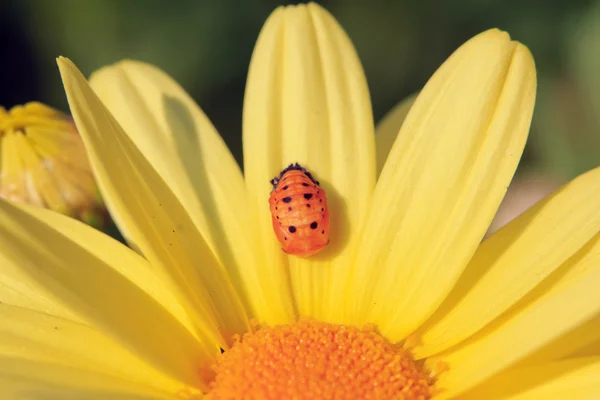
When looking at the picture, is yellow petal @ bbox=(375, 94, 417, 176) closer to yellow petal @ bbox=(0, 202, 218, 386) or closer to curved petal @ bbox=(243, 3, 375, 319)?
curved petal @ bbox=(243, 3, 375, 319)

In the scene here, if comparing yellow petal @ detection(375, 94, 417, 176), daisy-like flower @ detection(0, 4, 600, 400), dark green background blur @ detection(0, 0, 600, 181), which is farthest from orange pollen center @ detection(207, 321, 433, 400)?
dark green background blur @ detection(0, 0, 600, 181)

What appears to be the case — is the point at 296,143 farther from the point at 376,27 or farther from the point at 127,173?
the point at 376,27

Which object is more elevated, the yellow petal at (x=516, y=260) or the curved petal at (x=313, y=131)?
the curved petal at (x=313, y=131)

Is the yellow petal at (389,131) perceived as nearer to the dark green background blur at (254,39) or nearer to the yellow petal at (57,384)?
the yellow petal at (57,384)

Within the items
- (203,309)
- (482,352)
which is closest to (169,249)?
(203,309)

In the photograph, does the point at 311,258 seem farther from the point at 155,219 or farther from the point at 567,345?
the point at 567,345

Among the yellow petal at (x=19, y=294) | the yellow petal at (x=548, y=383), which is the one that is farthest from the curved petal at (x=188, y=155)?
the yellow petal at (x=548, y=383)
